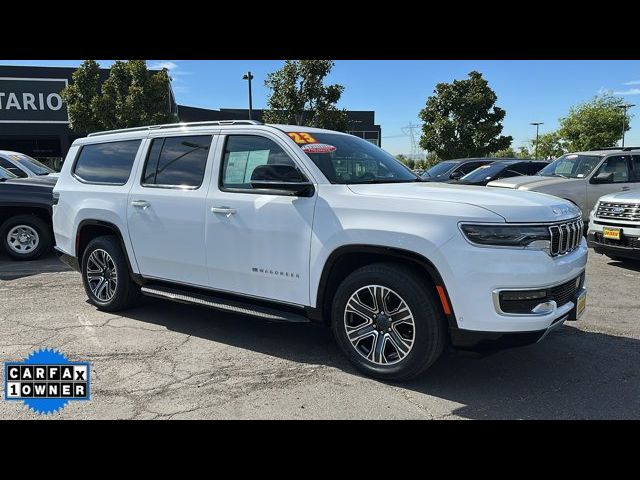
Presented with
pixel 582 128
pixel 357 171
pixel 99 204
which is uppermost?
pixel 582 128

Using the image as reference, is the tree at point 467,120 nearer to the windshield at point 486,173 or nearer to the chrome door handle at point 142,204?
the windshield at point 486,173

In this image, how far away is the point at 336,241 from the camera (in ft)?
12.0

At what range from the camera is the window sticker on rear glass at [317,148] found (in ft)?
13.2

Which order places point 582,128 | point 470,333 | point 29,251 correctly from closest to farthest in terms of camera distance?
1. point 470,333
2. point 29,251
3. point 582,128

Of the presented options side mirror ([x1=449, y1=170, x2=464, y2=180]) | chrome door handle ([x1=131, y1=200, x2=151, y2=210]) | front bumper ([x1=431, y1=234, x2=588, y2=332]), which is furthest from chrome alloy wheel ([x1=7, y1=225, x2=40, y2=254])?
side mirror ([x1=449, y1=170, x2=464, y2=180])

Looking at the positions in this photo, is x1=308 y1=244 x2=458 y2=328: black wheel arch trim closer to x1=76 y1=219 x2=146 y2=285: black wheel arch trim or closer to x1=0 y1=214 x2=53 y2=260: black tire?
x1=76 y1=219 x2=146 y2=285: black wheel arch trim

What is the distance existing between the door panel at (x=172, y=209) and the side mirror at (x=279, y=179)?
757 millimetres

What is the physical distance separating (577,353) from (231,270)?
312 centimetres

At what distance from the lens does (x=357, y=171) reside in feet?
13.8

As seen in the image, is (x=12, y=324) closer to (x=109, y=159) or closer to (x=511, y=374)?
(x=109, y=159)

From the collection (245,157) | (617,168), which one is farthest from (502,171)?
(245,157)

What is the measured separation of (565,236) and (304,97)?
1781 cm
